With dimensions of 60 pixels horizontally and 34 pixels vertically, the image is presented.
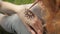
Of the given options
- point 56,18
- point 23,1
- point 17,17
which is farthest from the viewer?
point 23,1

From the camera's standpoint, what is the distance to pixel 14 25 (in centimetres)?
81

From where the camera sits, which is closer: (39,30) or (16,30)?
(39,30)

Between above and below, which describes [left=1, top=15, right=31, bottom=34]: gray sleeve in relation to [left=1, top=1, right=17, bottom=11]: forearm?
below

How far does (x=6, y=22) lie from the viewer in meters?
0.86

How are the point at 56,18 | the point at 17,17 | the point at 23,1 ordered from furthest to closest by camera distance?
1. the point at 23,1
2. the point at 17,17
3. the point at 56,18

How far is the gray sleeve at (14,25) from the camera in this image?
0.78 m

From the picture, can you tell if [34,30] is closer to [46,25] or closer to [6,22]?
[46,25]

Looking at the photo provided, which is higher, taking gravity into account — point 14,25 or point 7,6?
point 7,6

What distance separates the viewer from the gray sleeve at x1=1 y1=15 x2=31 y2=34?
2.55 feet

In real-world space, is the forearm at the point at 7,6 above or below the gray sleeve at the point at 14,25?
above

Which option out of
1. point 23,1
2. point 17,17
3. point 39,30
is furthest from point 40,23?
point 23,1

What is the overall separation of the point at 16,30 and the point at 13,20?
5 centimetres

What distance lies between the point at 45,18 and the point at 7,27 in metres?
0.30

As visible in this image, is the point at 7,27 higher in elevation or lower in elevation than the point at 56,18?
lower
